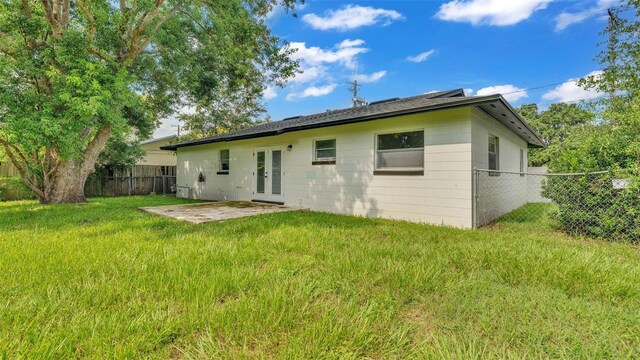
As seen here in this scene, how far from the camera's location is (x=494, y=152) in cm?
746

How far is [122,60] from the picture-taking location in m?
9.13

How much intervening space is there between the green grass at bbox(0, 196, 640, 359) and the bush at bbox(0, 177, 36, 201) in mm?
9655

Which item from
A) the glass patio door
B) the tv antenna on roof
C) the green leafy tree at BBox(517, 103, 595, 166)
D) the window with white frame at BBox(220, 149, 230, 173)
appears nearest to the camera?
Result: the glass patio door

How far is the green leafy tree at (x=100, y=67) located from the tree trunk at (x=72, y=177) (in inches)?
1.2

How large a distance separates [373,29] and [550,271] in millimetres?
10877

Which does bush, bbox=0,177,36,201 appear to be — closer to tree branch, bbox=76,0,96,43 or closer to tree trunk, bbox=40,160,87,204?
tree trunk, bbox=40,160,87,204

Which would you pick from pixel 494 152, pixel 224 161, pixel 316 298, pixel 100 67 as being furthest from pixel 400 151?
pixel 100 67

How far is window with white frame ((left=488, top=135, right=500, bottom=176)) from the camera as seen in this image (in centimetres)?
716

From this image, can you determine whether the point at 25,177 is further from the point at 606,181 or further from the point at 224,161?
the point at 606,181

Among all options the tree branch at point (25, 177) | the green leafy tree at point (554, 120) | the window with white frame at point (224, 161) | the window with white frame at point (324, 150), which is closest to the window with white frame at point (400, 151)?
the window with white frame at point (324, 150)

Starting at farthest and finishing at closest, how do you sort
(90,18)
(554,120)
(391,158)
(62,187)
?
(554,120), (62,187), (90,18), (391,158)

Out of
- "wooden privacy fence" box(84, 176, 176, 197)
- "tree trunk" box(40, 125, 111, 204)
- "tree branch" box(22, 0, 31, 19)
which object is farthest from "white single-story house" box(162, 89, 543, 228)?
"wooden privacy fence" box(84, 176, 176, 197)

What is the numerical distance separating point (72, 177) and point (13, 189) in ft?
12.3

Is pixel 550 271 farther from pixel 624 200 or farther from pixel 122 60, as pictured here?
pixel 122 60
